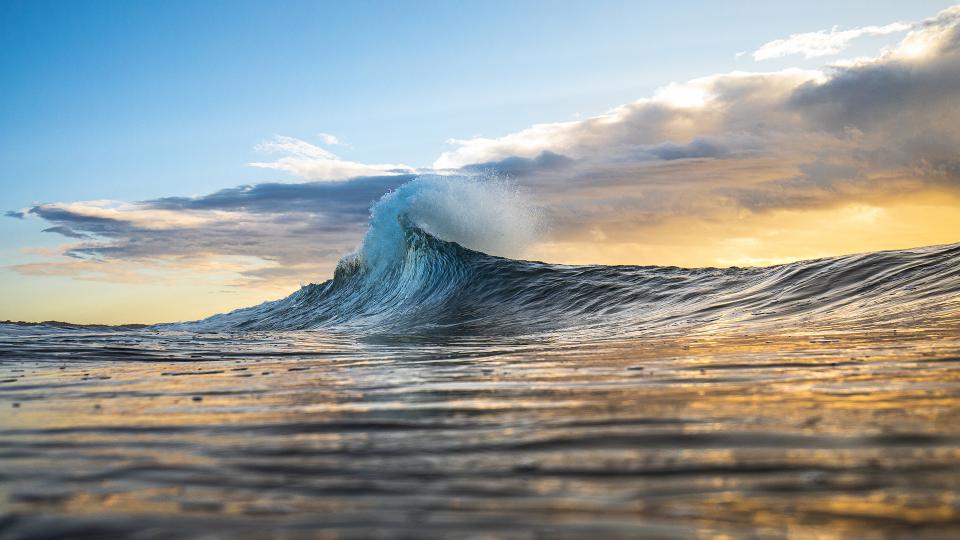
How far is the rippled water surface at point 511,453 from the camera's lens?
1.46 meters

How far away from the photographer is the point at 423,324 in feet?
49.1

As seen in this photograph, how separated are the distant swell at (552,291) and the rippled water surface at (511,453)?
3.83 metres

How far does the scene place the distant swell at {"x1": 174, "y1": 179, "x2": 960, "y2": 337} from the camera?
324 inches

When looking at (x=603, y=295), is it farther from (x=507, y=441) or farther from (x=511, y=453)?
(x=511, y=453)

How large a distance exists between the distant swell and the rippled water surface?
151 inches

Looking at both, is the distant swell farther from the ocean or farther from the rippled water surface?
Answer: the rippled water surface

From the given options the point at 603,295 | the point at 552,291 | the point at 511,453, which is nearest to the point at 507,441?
the point at 511,453

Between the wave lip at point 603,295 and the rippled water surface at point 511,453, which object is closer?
the rippled water surface at point 511,453

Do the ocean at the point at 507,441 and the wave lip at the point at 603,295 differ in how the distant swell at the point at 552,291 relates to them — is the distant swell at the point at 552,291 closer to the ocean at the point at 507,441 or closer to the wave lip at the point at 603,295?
the wave lip at the point at 603,295

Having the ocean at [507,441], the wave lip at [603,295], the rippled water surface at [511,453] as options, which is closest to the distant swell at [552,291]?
the wave lip at [603,295]

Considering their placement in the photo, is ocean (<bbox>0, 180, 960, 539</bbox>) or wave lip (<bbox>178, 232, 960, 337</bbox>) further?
wave lip (<bbox>178, 232, 960, 337</bbox>)

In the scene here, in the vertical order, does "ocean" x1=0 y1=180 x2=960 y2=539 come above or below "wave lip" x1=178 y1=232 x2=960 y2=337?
below

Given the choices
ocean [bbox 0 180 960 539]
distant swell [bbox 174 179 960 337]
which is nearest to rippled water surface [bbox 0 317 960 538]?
ocean [bbox 0 180 960 539]

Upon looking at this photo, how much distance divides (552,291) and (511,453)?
43.7ft
